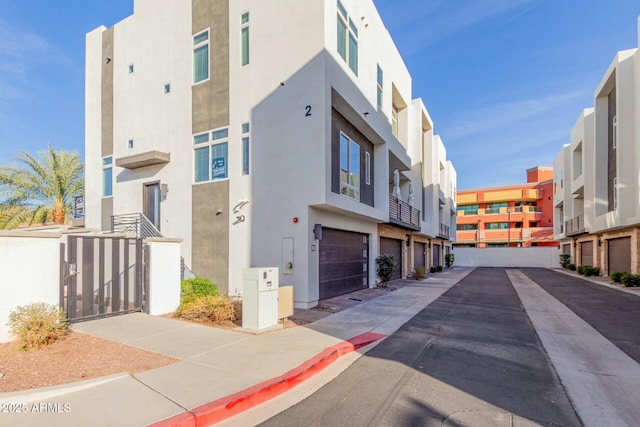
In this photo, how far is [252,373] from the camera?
17.3ft

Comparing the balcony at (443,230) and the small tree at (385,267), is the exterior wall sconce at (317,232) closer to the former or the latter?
the small tree at (385,267)

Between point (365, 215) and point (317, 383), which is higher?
point (365, 215)

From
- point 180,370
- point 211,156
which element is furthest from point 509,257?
point 180,370

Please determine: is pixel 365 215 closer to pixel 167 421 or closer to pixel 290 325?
pixel 290 325

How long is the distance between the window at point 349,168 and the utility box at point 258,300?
6276 millimetres

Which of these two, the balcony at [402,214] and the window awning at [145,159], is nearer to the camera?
the window awning at [145,159]

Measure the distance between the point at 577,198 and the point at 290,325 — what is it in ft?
126

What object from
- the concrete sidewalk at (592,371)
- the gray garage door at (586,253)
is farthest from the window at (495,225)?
the concrete sidewalk at (592,371)

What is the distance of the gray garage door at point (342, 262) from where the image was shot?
12.8 metres

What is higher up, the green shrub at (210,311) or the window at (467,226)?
the window at (467,226)

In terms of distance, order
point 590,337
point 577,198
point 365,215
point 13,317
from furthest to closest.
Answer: point 577,198, point 365,215, point 590,337, point 13,317

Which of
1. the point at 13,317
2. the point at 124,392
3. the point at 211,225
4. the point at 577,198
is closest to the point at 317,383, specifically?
the point at 124,392

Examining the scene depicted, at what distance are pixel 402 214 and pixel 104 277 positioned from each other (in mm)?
16452

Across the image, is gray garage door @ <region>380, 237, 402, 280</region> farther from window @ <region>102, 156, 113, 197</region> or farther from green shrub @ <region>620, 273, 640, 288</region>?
window @ <region>102, 156, 113, 197</region>
